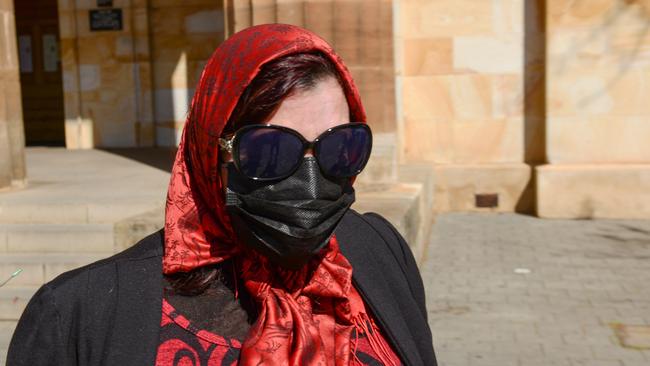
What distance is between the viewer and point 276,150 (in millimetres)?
1678

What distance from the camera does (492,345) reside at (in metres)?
4.89

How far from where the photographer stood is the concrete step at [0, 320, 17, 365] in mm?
4804

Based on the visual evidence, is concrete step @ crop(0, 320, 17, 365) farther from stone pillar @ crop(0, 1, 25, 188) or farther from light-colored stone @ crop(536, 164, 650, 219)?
light-colored stone @ crop(536, 164, 650, 219)

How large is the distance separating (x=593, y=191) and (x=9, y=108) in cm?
561

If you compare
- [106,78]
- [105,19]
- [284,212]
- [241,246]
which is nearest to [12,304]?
[241,246]

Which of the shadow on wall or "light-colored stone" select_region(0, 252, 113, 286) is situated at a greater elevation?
the shadow on wall

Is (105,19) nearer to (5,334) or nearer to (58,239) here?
(58,239)

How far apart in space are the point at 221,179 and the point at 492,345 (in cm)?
349

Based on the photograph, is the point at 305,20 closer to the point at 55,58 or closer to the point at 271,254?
the point at 271,254

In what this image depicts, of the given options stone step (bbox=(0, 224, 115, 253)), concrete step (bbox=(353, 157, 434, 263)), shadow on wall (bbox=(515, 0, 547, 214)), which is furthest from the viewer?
shadow on wall (bbox=(515, 0, 547, 214))

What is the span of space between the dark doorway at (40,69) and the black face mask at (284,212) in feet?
40.7

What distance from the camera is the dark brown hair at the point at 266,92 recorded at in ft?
A: 5.47

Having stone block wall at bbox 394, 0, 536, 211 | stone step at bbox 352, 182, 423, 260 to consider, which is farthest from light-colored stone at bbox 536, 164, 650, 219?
stone step at bbox 352, 182, 423, 260

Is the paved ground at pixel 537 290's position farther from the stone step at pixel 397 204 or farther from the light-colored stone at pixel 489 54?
the light-colored stone at pixel 489 54
